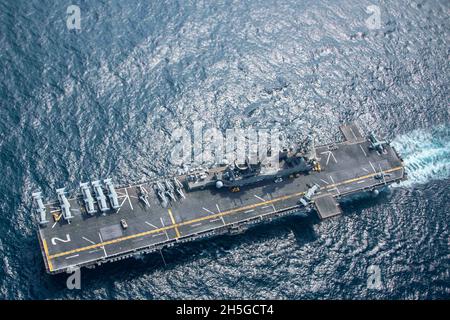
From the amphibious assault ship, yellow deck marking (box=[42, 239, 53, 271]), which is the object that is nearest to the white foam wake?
the amphibious assault ship

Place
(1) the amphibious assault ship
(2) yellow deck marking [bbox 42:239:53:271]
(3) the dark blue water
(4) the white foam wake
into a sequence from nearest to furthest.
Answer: (2) yellow deck marking [bbox 42:239:53:271] → (1) the amphibious assault ship → (3) the dark blue water → (4) the white foam wake

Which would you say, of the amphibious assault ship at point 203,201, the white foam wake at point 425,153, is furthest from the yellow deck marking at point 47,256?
the white foam wake at point 425,153

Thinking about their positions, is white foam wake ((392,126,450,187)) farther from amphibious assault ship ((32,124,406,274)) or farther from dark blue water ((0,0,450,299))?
amphibious assault ship ((32,124,406,274))

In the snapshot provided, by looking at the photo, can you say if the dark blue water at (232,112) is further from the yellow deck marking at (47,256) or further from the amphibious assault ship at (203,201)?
the amphibious assault ship at (203,201)

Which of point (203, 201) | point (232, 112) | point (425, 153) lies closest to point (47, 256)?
point (203, 201)
